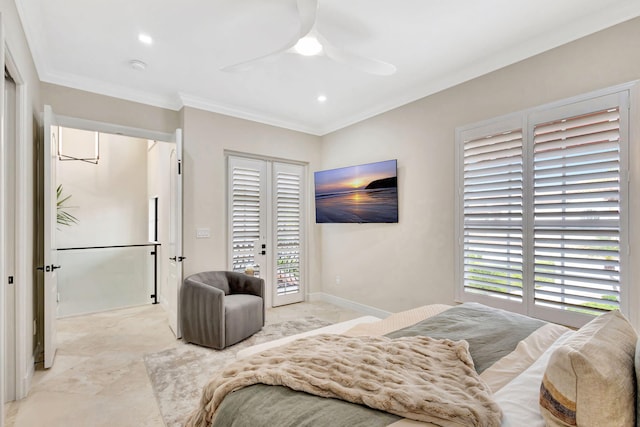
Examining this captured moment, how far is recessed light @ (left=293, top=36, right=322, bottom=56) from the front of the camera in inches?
87.7

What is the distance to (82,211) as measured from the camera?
5.34 meters

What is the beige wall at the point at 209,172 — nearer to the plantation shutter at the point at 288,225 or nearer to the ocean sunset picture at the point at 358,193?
the plantation shutter at the point at 288,225

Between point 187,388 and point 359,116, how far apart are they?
142 inches

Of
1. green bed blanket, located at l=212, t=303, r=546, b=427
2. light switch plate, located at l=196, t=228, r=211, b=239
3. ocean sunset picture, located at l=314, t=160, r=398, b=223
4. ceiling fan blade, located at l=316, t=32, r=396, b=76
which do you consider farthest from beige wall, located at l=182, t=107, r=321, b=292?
green bed blanket, located at l=212, t=303, r=546, b=427

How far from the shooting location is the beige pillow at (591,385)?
85 centimetres

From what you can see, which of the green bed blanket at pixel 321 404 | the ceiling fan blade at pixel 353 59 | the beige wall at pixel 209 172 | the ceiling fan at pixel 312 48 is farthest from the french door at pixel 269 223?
the green bed blanket at pixel 321 404

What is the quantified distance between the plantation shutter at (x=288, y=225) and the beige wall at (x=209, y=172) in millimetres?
570

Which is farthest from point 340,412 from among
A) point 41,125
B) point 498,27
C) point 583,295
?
point 41,125

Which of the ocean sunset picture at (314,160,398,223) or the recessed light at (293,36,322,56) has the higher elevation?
the recessed light at (293,36,322,56)

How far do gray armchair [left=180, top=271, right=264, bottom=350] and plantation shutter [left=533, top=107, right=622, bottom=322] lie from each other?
8.90 ft

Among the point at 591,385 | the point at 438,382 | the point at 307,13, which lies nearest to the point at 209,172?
the point at 307,13

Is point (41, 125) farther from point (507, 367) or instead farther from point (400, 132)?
point (507, 367)

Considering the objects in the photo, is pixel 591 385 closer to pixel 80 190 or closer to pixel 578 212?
pixel 578 212

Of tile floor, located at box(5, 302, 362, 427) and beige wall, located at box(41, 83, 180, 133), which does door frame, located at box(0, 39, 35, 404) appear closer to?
tile floor, located at box(5, 302, 362, 427)
